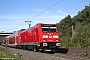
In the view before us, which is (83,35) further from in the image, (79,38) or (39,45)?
(39,45)

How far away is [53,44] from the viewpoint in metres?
25.4

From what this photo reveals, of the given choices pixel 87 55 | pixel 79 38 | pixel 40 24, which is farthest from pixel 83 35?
pixel 87 55

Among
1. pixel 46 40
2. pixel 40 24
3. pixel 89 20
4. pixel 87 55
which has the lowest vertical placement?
pixel 87 55

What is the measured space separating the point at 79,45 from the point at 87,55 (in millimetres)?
6805

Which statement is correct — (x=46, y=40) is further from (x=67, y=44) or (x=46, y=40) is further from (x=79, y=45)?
(x=67, y=44)

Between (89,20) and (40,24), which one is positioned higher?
(89,20)

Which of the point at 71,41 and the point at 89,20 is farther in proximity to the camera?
the point at 89,20

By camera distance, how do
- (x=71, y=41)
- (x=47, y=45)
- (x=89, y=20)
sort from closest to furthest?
(x=47, y=45), (x=71, y=41), (x=89, y=20)

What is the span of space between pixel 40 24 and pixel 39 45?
8.22ft

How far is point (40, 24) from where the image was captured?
25953 mm

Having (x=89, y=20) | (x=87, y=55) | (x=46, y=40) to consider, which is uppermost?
(x=89, y=20)

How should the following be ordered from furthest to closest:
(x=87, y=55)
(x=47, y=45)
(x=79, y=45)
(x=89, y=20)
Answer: (x=89, y=20) → (x=79, y=45) → (x=47, y=45) → (x=87, y=55)

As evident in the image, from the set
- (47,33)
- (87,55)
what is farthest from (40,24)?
(87,55)

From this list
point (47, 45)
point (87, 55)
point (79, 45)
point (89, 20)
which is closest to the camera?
point (87, 55)
